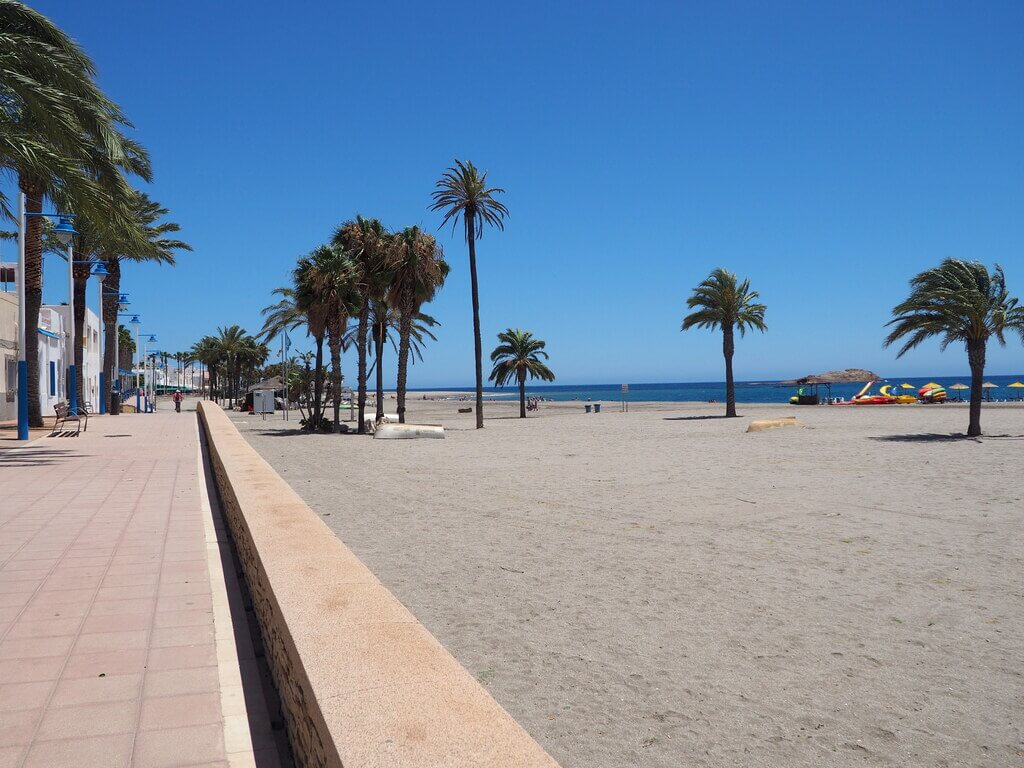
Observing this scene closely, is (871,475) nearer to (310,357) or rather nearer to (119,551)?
(119,551)

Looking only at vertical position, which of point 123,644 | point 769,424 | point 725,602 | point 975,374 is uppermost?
point 975,374

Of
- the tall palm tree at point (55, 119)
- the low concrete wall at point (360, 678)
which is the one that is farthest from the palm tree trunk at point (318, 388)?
the low concrete wall at point (360, 678)

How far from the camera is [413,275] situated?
31016 mm

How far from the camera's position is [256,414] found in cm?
5169

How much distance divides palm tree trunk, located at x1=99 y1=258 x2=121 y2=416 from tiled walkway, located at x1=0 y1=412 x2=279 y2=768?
30.0 metres

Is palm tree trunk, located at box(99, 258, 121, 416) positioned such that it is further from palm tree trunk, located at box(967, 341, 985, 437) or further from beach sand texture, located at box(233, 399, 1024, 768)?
palm tree trunk, located at box(967, 341, 985, 437)

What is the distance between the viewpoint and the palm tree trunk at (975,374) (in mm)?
23000

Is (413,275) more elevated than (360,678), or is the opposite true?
Result: (413,275)

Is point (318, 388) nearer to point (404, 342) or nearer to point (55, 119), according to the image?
point (404, 342)

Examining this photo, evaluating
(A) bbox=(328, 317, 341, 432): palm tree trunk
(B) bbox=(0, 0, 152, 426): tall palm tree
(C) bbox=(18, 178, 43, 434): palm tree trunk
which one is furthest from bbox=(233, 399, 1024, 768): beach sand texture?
(A) bbox=(328, 317, 341, 432): palm tree trunk

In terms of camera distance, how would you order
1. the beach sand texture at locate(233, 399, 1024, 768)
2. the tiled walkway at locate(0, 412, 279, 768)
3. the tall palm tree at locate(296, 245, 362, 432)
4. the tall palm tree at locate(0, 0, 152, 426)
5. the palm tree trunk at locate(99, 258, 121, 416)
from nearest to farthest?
the tiled walkway at locate(0, 412, 279, 768), the beach sand texture at locate(233, 399, 1024, 768), the tall palm tree at locate(0, 0, 152, 426), the tall palm tree at locate(296, 245, 362, 432), the palm tree trunk at locate(99, 258, 121, 416)

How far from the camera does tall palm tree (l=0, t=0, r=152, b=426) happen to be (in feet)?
40.5

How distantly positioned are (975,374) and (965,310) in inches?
91.2

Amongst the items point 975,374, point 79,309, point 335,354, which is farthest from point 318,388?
point 975,374
